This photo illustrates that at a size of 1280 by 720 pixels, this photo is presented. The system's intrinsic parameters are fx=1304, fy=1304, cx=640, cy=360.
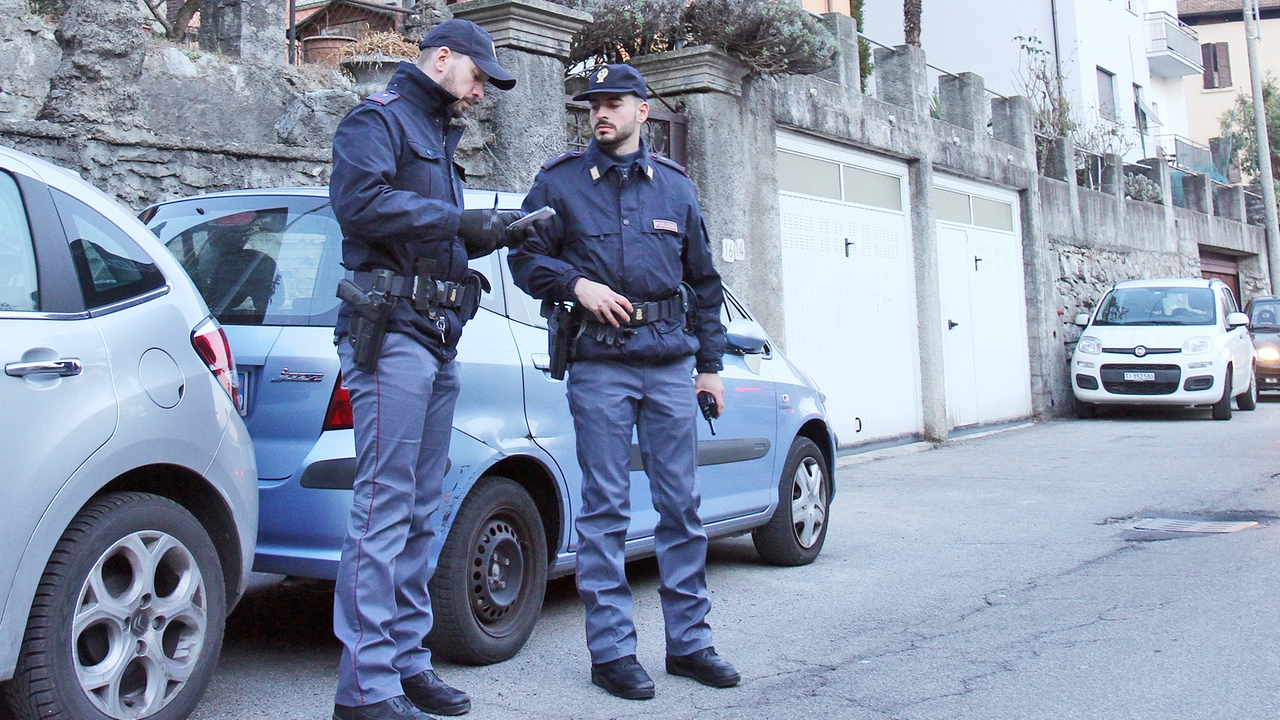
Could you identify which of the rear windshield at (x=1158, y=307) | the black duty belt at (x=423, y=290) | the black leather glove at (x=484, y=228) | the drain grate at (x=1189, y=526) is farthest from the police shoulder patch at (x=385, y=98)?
the rear windshield at (x=1158, y=307)

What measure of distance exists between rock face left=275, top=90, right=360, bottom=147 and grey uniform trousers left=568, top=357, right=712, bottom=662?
418 cm

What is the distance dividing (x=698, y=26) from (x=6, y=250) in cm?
805

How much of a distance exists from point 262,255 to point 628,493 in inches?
59.3

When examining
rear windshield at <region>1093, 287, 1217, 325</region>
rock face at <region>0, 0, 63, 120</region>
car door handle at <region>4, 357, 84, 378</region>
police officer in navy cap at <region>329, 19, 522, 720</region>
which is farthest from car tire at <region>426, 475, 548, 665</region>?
rear windshield at <region>1093, 287, 1217, 325</region>

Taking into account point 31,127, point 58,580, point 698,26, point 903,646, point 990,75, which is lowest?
point 903,646

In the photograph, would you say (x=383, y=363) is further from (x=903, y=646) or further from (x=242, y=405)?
(x=903, y=646)

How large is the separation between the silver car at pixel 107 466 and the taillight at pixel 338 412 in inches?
12.9

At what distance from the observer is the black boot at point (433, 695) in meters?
3.89

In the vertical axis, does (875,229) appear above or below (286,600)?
above

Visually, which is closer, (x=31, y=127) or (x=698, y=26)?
(x=31, y=127)

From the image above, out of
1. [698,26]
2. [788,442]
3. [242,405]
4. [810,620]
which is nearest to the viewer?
[242,405]

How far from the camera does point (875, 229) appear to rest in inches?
523

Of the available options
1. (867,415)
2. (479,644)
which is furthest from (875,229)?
(479,644)

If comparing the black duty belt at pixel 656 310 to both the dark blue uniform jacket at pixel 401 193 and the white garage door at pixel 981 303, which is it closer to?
the dark blue uniform jacket at pixel 401 193
